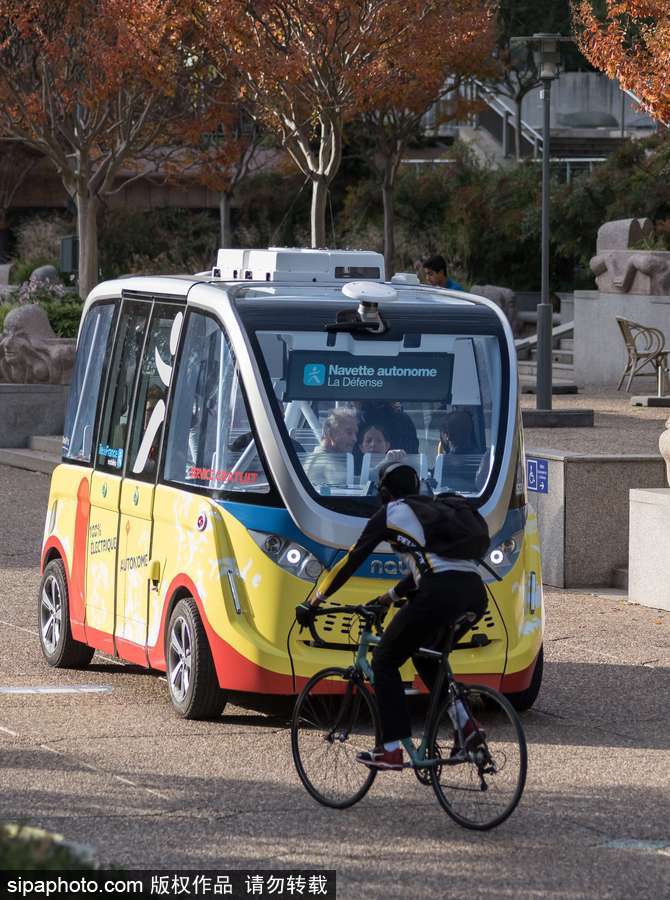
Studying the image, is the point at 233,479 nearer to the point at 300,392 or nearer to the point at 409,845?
the point at 300,392

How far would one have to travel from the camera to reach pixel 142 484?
9844mm

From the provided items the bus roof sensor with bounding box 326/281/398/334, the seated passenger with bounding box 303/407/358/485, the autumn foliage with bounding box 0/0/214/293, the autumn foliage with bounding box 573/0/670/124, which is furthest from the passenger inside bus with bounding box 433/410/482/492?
the autumn foliage with bounding box 0/0/214/293

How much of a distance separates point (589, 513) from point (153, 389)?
4.57 m

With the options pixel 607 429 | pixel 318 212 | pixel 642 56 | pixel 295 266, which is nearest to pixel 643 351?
pixel 318 212

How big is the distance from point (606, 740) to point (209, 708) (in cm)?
190

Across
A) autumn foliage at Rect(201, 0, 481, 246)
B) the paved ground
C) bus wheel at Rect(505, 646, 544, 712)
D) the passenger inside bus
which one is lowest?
bus wheel at Rect(505, 646, 544, 712)

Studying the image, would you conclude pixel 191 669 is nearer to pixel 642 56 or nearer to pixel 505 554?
pixel 505 554

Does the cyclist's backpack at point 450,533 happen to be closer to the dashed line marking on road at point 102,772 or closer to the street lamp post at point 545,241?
the dashed line marking on road at point 102,772

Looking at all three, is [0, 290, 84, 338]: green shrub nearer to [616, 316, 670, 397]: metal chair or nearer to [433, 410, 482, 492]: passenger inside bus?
[616, 316, 670, 397]: metal chair

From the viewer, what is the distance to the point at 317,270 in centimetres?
1119

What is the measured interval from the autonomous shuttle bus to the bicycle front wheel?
116 cm

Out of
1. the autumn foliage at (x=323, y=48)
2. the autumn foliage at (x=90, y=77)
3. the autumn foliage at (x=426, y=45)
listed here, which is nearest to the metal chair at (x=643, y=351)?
the autumn foliage at (x=323, y=48)

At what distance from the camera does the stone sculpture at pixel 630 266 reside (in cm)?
2884

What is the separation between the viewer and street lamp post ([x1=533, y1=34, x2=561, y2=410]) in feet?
74.5
